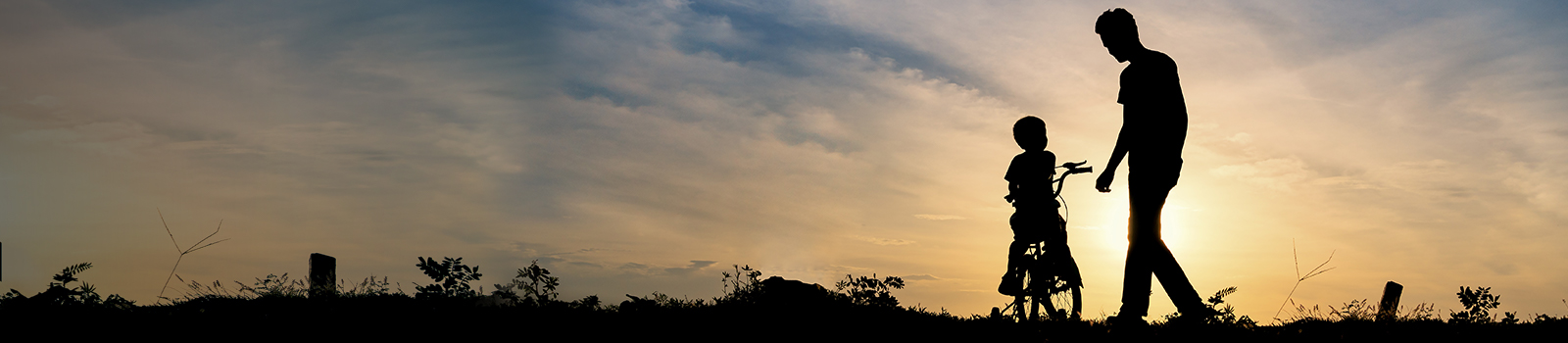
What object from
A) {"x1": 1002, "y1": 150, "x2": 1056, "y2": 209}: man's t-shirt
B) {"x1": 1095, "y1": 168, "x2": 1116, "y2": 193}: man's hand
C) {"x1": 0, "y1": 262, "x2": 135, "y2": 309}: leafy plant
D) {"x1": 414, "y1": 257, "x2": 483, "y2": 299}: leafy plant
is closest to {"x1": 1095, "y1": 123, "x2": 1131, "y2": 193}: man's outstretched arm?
{"x1": 1095, "y1": 168, "x2": 1116, "y2": 193}: man's hand

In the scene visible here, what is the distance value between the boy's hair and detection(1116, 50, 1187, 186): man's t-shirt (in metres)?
2.08

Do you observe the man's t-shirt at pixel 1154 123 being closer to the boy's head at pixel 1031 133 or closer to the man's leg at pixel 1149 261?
the man's leg at pixel 1149 261

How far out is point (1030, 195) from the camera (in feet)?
29.5

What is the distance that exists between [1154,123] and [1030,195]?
2410mm

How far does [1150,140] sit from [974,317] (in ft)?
7.92

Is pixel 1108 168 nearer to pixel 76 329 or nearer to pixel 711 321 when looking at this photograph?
pixel 711 321

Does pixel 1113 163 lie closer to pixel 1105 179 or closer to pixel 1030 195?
pixel 1105 179

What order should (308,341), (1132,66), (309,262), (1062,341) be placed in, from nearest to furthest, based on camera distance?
(308,341)
(1062,341)
(1132,66)
(309,262)

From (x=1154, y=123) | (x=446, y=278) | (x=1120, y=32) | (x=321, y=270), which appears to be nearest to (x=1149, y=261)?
(x=1154, y=123)

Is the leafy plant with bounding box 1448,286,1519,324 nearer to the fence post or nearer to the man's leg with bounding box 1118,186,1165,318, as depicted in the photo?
the man's leg with bounding box 1118,186,1165,318

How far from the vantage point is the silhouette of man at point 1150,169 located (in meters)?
6.64

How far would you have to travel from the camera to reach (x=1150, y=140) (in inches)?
262

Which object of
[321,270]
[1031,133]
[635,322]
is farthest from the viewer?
[321,270]

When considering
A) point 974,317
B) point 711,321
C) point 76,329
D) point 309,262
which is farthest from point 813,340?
point 309,262
